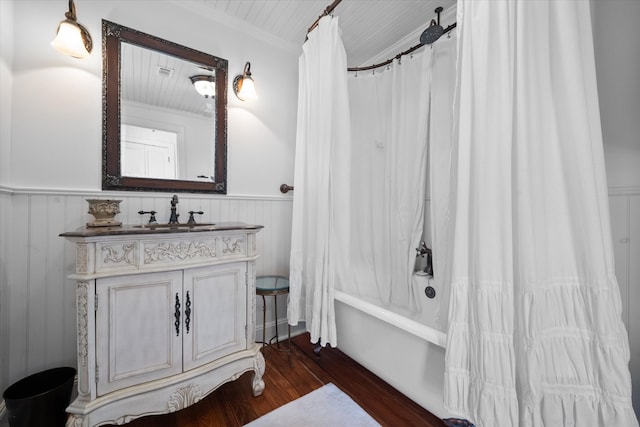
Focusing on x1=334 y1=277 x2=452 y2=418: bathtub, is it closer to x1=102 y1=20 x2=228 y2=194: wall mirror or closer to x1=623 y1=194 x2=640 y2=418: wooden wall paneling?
x1=623 y1=194 x2=640 y2=418: wooden wall paneling

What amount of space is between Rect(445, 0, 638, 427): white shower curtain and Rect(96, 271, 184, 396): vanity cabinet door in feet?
4.14

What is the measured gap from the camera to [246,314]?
4.83 ft

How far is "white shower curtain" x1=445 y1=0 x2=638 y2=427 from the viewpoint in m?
0.77

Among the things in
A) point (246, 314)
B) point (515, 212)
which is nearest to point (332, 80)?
point (515, 212)

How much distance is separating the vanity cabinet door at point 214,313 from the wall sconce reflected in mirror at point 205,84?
1.29 m

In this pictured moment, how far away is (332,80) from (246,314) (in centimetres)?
157

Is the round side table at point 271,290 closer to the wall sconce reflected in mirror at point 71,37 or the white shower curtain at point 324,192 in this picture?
the white shower curtain at point 324,192

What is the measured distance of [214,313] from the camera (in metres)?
1.36

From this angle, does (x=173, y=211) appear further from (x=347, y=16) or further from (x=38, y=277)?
(x=347, y=16)

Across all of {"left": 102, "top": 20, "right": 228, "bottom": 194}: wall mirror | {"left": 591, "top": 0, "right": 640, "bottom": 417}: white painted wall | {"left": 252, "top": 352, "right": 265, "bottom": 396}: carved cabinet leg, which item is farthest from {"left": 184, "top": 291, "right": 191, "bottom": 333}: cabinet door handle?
{"left": 591, "top": 0, "right": 640, "bottom": 417}: white painted wall

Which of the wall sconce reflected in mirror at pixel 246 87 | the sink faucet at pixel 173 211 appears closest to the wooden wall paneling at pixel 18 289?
the sink faucet at pixel 173 211

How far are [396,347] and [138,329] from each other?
128 cm

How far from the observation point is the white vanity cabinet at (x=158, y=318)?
107 centimetres

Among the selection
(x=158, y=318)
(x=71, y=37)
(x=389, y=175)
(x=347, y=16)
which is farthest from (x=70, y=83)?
(x=389, y=175)
